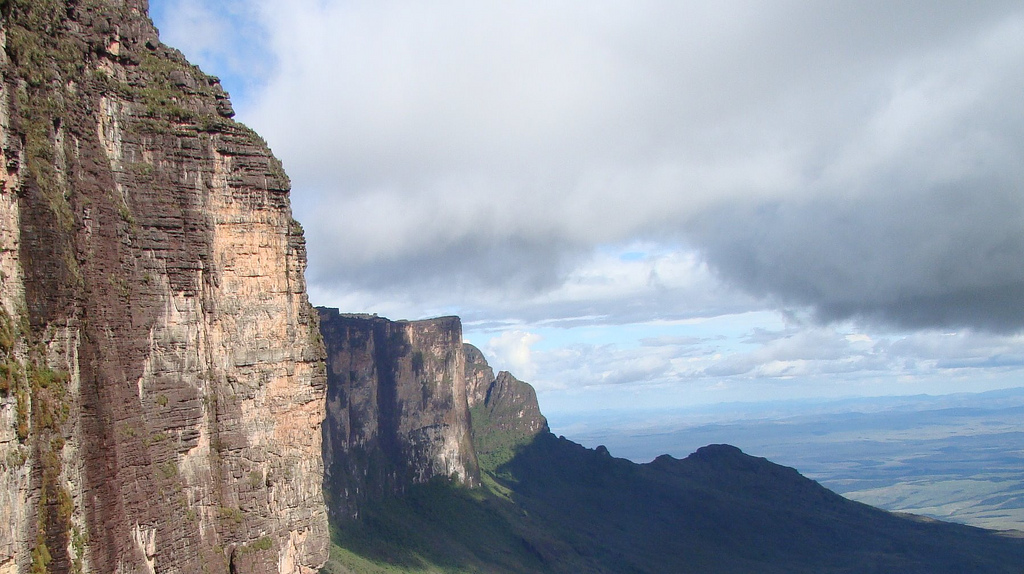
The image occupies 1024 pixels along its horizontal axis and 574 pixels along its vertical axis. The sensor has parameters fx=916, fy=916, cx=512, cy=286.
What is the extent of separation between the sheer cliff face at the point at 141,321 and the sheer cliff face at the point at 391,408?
7979cm

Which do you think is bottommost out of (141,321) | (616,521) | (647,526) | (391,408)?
(647,526)

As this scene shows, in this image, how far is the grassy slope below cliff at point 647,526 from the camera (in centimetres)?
12525

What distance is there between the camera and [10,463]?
20.9 meters

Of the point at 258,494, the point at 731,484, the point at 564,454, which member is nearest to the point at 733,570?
the point at 731,484

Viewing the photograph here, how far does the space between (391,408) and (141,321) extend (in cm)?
10975

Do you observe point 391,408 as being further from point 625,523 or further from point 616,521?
point 625,523

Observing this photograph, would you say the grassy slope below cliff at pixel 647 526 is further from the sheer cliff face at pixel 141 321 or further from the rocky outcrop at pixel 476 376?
the sheer cliff face at pixel 141 321

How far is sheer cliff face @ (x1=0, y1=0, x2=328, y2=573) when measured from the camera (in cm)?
2222

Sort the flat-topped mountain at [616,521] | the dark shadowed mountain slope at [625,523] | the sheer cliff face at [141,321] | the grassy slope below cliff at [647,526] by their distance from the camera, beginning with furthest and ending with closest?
the dark shadowed mountain slope at [625,523] < the flat-topped mountain at [616,521] < the grassy slope below cliff at [647,526] < the sheer cliff face at [141,321]

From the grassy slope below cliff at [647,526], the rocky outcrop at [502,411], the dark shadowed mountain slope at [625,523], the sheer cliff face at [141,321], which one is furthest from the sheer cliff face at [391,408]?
the sheer cliff face at [141,321]

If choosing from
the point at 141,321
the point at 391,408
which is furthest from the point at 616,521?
the point at 141,321

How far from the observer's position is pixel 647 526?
6363 inches

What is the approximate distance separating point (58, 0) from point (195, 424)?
13434 mm

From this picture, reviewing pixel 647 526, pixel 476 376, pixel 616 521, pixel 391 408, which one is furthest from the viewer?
pixel 476 376
